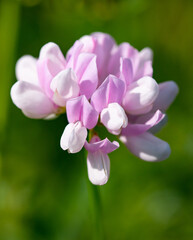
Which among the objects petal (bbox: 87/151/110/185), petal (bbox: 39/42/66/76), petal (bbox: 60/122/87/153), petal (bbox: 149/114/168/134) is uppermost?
petal (bbox: 39/42/66/76)

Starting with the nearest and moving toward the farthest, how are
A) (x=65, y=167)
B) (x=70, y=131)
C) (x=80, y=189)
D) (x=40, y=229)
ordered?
(x=70, y=131) < (x=40, y=229) < (x=80, y=189) < (x=65, y=167)

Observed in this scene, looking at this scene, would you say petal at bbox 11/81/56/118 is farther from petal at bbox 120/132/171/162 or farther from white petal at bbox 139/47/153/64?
white petal at bbox 139/47/153/64

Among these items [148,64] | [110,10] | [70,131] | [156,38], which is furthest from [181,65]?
[70,131]

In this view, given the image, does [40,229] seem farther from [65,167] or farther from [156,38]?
[156,38]

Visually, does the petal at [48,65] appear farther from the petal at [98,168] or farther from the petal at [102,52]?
the petal at [98,168]

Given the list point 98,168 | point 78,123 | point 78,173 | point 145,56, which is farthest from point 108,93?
point 78,173

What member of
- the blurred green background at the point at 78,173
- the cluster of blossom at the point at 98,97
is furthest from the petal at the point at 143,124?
the blurred green background at the point at 78,173

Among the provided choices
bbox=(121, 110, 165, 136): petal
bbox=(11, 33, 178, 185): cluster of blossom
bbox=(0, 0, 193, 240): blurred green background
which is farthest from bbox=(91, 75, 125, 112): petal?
bbox=(0, 0, 193, 240): blurred green background
